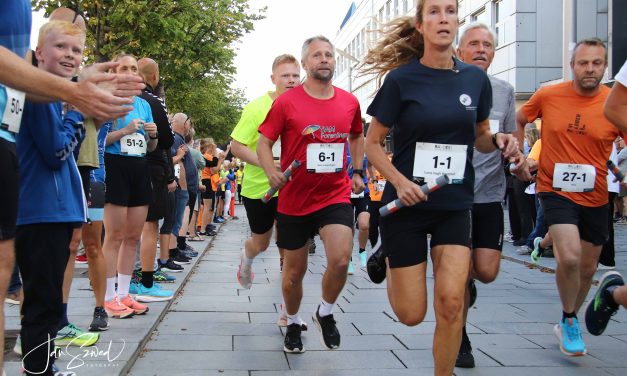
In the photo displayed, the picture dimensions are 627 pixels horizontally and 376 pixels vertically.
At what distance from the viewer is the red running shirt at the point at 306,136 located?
15.9 feet

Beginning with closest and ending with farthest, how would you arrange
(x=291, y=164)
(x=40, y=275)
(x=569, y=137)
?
1. (x=40, y=275)
2. (x=291, y=164)
3. (x=569, y=137)

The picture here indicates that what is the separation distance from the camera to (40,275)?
11.1ft

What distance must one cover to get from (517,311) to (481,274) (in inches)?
82.9

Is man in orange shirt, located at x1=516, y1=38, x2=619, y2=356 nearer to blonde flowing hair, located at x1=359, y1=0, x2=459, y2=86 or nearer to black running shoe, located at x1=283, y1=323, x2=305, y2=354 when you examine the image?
blonde flowing hair, located at x1=359, y1=0, x2=459, y2=86

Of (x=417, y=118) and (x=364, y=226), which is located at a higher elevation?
(x=417, y=118)

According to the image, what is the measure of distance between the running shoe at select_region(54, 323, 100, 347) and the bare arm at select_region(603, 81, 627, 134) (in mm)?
3342

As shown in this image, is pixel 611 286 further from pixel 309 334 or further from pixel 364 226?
pixel 364 226

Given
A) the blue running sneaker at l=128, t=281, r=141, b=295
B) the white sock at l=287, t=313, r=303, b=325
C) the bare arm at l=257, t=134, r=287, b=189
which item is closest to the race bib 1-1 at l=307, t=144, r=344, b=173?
the bare arm at l=257, t=134, r=287, b=189

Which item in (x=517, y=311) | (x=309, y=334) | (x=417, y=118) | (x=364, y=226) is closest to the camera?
(x=417, y=118)

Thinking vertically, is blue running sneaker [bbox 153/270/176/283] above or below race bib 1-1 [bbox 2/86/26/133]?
below

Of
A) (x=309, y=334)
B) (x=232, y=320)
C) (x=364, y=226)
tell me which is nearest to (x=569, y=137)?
(x=309, y=334)

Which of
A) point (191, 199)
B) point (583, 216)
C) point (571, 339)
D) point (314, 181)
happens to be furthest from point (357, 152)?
point (191, 199)

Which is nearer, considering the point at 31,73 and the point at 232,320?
the point at 31,73

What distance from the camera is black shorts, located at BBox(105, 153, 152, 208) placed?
18.2 ft
